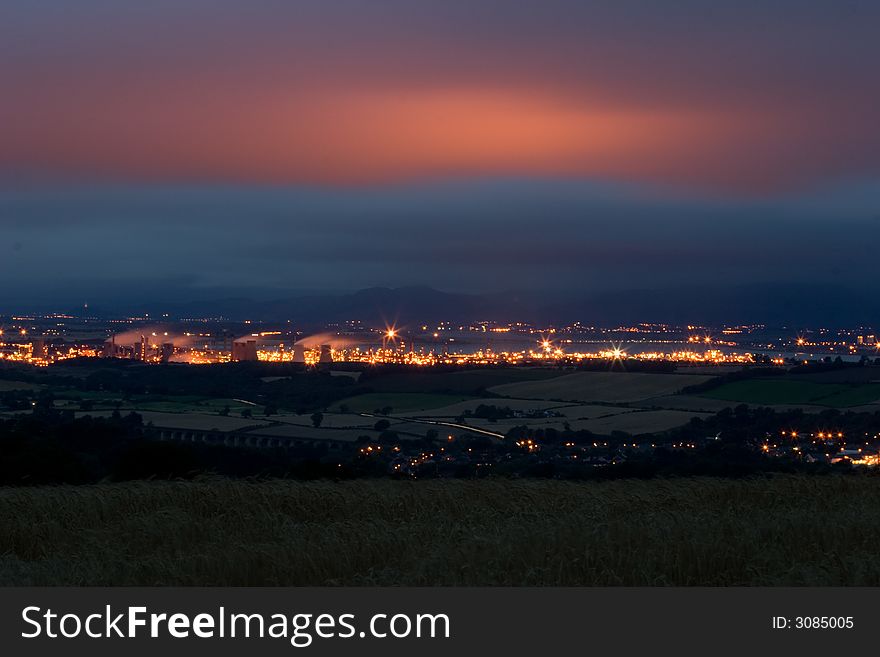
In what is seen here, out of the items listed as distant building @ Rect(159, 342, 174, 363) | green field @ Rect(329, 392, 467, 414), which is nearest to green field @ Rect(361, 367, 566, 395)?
green field @ Rect(329, 392, 467, 414)

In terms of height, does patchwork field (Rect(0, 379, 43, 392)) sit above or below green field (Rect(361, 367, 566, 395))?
below

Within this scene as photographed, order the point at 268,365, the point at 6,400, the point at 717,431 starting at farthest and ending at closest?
1. the point at 268,365
2. the point at 6,400
3. the point at 717,431

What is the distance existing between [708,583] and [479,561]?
156cm

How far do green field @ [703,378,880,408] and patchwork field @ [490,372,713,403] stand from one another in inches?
142

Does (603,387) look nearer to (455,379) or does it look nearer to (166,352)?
(455,379)

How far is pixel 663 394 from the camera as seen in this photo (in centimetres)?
6369

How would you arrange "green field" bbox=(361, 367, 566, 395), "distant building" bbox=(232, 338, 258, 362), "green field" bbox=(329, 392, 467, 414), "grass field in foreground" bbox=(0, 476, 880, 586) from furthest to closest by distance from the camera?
"distant building" bbox=(232, 338, 258, 362)
"green field" bbox=(361, 367, 566, 395)
"green field" bbox=(329, 392, 467, 414)
"grass field in foreground" bbox=(0, 476, 880, 586)

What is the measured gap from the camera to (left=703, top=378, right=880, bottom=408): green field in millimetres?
54969

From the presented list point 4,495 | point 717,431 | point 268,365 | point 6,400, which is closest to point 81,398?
point 6,400

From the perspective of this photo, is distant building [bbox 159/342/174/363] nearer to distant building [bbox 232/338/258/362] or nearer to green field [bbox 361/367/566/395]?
distant building [bbox 232/338/258/362]

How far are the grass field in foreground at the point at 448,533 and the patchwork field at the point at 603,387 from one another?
5101cm

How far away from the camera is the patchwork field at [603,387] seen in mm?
64312

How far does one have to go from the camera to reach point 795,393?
2301 inches

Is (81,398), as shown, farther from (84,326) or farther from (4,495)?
(84,326)
